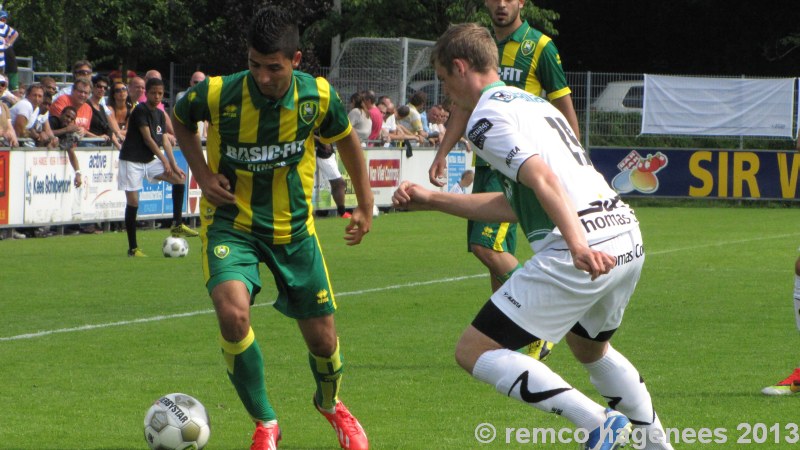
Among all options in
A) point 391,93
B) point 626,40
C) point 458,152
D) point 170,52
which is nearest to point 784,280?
point 458,152

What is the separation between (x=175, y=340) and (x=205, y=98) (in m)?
3.75

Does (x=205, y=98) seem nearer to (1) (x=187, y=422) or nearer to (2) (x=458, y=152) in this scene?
(1) (x=187, y=422)

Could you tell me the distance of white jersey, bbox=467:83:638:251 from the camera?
5004 millimetres

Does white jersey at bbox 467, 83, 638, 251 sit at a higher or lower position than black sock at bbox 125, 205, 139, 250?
higher

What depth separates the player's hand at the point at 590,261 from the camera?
4738mm

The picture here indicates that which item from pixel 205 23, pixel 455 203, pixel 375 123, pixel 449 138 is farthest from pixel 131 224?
pixel 205 23

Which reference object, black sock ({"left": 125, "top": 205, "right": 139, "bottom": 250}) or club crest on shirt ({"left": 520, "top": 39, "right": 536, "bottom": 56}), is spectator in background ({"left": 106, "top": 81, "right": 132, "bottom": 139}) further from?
club crest on shirt ({"left": 520, "top": 39, "right": 536, "bottom": 56})

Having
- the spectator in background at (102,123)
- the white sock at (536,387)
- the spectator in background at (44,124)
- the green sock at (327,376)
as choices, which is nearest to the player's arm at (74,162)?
the spectator in background at (44,124)

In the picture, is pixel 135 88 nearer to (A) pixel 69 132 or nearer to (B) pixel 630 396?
(A) pixel 69 132

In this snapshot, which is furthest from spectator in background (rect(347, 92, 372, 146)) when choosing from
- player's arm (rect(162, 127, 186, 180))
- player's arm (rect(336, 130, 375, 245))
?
player's arm (rect(336, 130, 375, 245))

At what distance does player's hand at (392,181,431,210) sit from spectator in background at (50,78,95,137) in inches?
543

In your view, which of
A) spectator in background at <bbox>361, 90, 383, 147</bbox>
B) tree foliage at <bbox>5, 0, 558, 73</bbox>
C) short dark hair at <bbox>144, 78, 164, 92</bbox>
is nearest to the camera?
short dark hair at <bbox>144, 78, 164, 92</bbox>

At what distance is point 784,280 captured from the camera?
13641mm

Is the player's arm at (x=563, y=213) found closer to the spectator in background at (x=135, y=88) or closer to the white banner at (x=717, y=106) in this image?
the spectator in background at (x=135, y=88)
